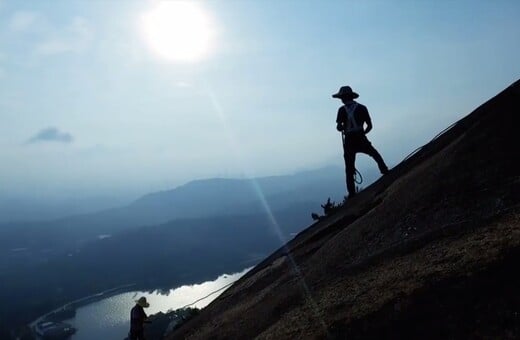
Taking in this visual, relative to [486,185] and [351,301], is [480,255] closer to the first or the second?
[351,301]

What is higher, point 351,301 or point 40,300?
point 40,300

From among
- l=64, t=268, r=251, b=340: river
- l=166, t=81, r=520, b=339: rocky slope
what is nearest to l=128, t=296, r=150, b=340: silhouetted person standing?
l=166, t=81, r=520, b=339: rocky slope

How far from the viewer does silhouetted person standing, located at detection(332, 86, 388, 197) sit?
13.4 meters

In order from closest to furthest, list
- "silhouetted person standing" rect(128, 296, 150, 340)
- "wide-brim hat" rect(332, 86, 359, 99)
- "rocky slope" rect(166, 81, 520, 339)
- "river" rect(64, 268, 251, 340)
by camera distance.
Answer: "rocky slope" rect(166, 81, 520, 339)
"wide-brim hat" rect(332, 86, 359, 99)
"silhouetted person standing" rect(128, 296, 150, 340)
"river" rect(64, 268, 251, 340)

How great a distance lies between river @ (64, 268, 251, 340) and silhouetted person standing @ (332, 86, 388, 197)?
228 feet

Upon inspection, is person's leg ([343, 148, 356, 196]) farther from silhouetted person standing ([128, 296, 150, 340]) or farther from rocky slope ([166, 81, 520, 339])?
silhouetted person standing ([128, 296, 150, 340])

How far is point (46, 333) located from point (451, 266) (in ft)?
349

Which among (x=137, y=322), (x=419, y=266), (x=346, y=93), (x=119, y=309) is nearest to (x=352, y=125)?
(x=346, y=93)

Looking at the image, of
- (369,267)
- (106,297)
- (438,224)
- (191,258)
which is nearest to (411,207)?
(438,224)

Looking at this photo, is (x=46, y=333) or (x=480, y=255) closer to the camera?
(x=480, y=255)

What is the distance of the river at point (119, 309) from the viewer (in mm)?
91625

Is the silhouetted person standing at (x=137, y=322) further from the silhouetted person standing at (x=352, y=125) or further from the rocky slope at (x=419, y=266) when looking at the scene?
the silhouetted person standing at (x=352, y=125)

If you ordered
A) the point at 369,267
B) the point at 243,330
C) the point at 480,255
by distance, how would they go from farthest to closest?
1. the point at 243,330
2. the point at 369,267
3. the point at 480,255

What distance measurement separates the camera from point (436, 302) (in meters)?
5.73
